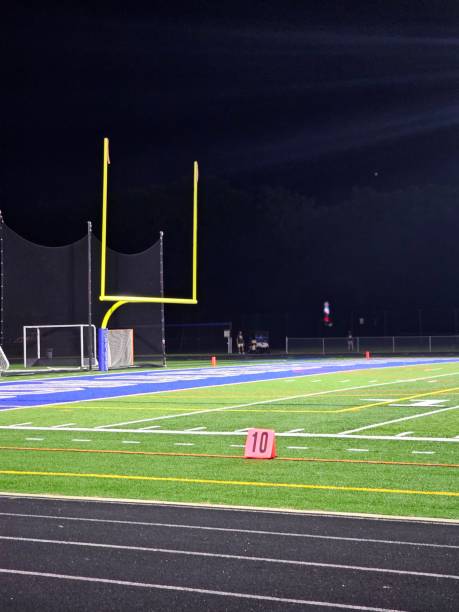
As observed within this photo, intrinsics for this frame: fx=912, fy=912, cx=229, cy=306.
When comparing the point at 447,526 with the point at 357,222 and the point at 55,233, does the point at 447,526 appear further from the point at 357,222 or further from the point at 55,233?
the point at 357,222

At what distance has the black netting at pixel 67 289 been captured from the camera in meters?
37.2

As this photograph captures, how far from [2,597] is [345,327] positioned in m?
69.1

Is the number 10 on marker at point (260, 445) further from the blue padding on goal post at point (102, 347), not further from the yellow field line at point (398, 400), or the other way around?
the blue padding on goal post at point (102, 347)

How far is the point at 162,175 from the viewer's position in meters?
86.6

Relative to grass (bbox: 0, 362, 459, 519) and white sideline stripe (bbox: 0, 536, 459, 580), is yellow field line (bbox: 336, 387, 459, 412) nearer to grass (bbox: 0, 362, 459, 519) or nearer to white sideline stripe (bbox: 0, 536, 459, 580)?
grass (bbox: 0, 362, 459, 519)

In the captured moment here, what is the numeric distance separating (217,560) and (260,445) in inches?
199

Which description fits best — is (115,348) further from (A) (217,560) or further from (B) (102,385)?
(A) (217,560)

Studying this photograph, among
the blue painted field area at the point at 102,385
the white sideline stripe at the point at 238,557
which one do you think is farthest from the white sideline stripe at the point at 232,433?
the white sideline stripe at the point at 238,557

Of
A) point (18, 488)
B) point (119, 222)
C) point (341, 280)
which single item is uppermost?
point (119, 222)

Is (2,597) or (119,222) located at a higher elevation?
(119,222)

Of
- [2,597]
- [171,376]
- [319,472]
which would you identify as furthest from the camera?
[171,376]

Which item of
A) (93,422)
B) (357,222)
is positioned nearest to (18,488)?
(93,422)

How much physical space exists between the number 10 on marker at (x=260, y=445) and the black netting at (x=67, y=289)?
86.2ft

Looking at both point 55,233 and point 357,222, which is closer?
point 55,233
